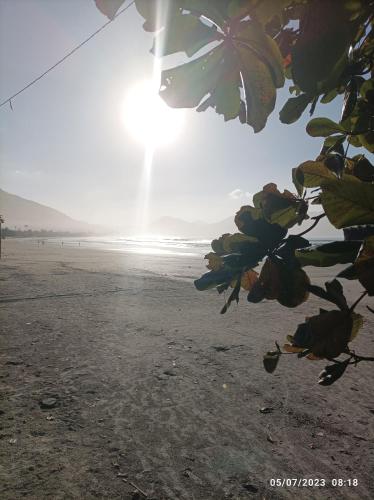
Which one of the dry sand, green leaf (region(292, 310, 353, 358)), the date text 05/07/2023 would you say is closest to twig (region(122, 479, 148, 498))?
the dry sand

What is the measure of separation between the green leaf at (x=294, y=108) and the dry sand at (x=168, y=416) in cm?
199

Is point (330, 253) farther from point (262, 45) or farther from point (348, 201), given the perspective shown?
point (262, 45)

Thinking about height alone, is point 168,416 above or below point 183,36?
below

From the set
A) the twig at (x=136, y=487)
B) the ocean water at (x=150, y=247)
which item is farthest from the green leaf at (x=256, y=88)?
the ocean water at (x=150, y=247)

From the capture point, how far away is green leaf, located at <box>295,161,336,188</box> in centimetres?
66

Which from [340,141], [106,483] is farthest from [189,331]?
[340,141]

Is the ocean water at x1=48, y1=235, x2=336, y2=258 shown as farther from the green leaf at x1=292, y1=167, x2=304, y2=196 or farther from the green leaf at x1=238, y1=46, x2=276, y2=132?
the green leaf at x1=238, y1=46, x2=276, y2=132

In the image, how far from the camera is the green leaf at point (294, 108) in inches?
30.9

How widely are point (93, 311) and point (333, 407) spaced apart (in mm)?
4205

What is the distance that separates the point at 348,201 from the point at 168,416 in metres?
2.52

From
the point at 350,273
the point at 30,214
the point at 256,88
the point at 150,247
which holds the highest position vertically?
the point at 30,214

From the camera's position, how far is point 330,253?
2.04 ft

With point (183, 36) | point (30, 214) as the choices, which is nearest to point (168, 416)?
point (183, 36)

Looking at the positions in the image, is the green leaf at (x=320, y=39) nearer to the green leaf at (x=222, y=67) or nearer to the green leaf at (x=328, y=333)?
the green leaf at (x=222, y=67)
